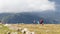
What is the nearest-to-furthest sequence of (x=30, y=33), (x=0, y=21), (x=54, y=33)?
(x=30, y=33), (x=54, y=33), (x=0, y=21)

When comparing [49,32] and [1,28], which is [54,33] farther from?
[1,28]

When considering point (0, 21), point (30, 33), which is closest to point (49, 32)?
point (30, 33)

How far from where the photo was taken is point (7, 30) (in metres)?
18.9

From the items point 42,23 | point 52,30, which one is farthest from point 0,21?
point 52,30

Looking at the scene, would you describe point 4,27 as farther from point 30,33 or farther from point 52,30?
point 52,30

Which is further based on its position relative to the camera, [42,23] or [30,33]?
[42,23]

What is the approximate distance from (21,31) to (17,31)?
0.35m

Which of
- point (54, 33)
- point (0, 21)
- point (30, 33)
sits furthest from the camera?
point (0, 21)

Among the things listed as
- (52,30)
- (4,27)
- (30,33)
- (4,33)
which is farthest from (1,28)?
(52,30)

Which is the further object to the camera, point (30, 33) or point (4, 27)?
point (4, 27)

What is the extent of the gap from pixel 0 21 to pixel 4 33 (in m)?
5.09

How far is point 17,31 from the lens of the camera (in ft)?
61.5

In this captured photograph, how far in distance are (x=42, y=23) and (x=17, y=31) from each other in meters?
5.30

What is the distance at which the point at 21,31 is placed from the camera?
61.5ft
